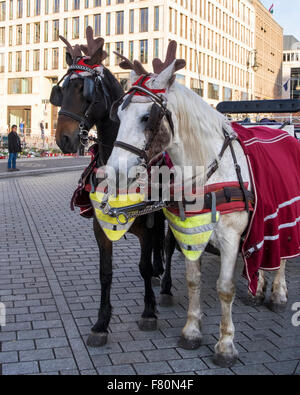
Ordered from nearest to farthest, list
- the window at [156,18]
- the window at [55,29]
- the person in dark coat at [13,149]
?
the person in dark coat at [13,149]
the window at [156,18]
the window at [55,29]

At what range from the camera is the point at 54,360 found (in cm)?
378

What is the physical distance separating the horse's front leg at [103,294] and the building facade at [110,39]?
167 feet

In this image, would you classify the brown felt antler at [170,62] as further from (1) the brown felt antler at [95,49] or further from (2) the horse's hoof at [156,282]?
(2) the horse's hoof at [156,282]

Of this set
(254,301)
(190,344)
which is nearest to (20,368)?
(190,344)

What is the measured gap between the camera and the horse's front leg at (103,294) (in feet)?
13.4

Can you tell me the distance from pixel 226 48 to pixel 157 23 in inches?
726

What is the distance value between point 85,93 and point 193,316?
82.6 inches

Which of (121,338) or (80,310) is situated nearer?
(121,338)

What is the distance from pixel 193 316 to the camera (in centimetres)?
418

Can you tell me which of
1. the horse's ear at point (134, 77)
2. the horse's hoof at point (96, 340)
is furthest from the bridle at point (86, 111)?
the horse's hoof at point (96, 340)

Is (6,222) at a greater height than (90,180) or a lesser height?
lesser
